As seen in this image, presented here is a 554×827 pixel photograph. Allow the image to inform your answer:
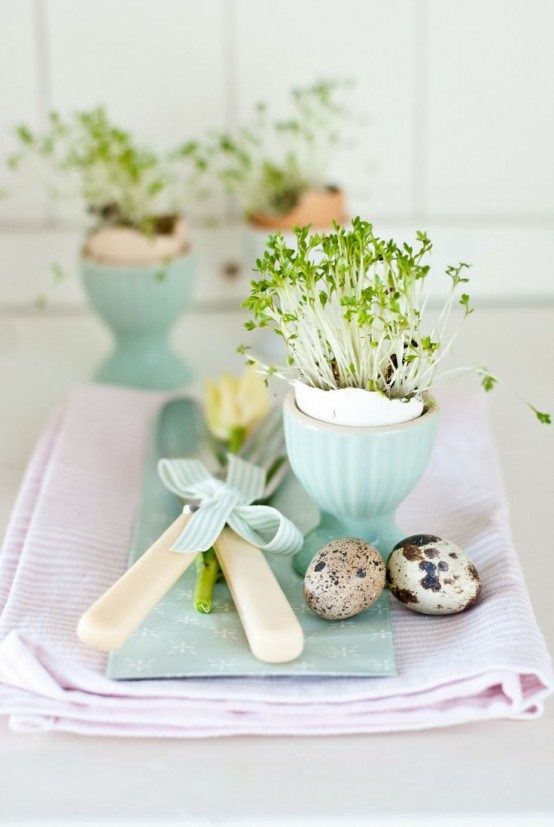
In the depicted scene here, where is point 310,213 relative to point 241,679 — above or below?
above

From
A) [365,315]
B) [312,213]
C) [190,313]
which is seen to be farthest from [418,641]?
[190,313]

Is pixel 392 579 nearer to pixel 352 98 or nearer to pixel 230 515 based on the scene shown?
pixel 230 515

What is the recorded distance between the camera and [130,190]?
1196mm

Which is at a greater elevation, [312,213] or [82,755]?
[312,213]

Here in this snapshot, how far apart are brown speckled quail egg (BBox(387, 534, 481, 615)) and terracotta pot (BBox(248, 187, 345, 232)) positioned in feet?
1.93

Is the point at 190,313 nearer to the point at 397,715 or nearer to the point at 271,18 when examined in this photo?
the point at 271,18

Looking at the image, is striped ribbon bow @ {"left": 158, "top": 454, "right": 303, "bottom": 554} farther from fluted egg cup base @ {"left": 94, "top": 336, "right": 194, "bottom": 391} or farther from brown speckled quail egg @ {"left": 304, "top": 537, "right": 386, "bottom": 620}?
fluted egg cup base @ {"left": 94, "top": 336, "right": 194, "bottom": 391}

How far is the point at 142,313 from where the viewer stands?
3.81 ft

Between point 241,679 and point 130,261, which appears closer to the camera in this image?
point 241,679

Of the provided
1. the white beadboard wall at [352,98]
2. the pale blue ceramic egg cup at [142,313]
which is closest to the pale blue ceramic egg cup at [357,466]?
the pale blue ceramic egg cup at [142,313]

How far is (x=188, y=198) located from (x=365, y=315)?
74 centimetres

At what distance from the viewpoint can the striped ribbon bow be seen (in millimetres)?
709

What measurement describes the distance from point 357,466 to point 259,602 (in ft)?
0.37

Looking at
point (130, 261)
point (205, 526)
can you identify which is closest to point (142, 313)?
point (130, 261)
